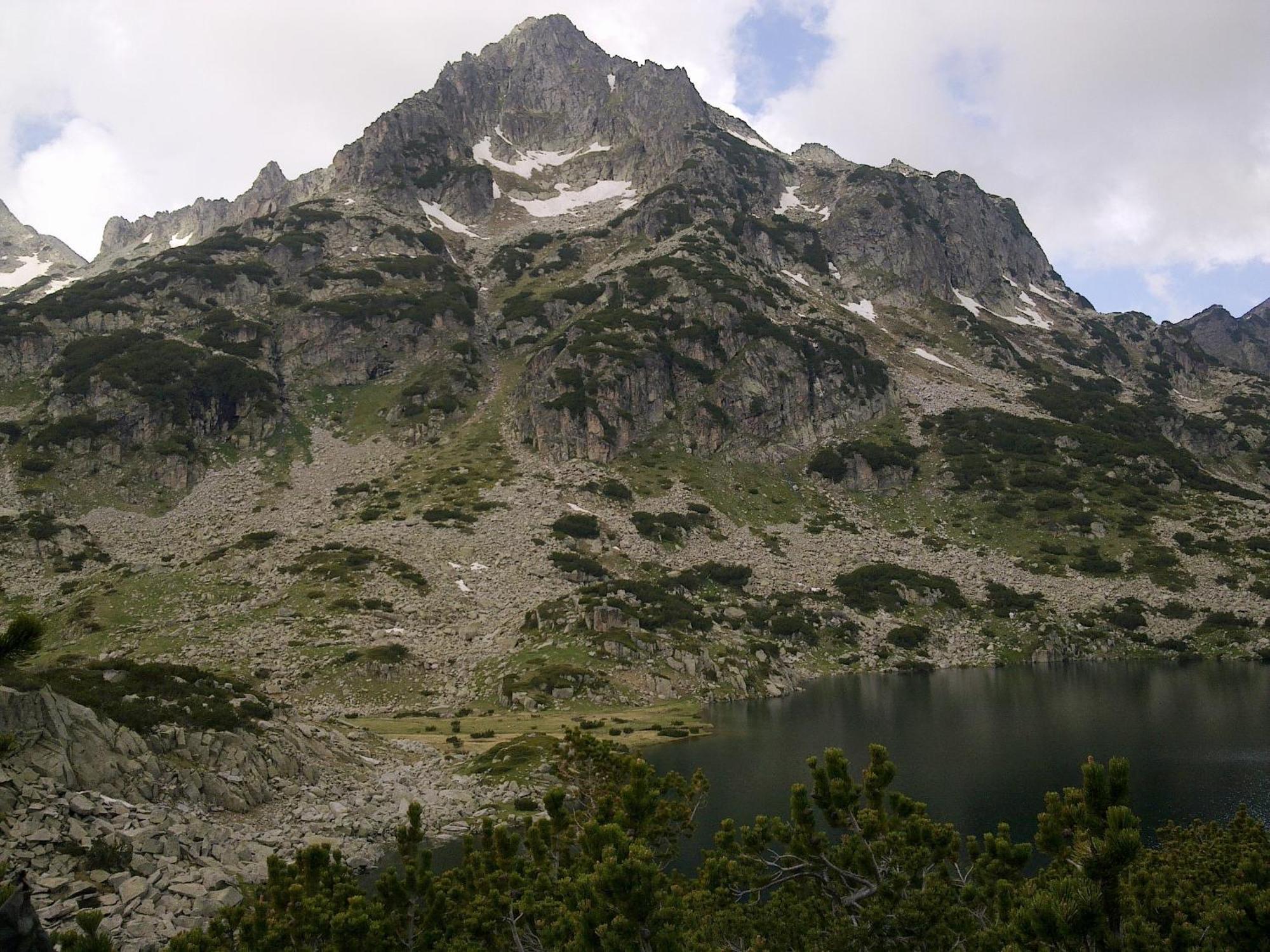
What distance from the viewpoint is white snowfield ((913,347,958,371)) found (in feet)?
591

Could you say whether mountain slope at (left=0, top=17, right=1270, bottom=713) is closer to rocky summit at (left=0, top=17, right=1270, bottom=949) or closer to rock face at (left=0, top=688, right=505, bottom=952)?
rocky summit at (left=0, top=17, right=1270, bottom=949)

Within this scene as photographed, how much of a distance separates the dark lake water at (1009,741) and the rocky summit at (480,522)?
897 centimetres

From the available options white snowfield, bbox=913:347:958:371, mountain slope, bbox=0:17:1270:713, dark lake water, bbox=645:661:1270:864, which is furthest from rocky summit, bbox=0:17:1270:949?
dark lake water, bbox=645:661:1270:864

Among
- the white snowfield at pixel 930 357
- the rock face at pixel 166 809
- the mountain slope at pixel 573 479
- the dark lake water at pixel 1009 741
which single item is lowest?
the dark lake water at pixel 1009 741

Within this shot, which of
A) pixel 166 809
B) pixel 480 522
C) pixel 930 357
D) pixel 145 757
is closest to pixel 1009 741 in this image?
pixel 166 809

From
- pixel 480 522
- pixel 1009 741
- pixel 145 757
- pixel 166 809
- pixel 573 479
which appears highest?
pixel 573 479

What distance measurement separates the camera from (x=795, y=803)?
50.8 feet

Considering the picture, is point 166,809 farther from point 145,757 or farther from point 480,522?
point 480,522

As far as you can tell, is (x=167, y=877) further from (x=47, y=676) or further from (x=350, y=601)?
(x=350, y=601)

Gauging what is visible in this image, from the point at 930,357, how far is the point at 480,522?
128125 millimetres

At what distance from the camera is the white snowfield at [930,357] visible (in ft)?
591

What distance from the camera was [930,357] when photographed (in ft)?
601

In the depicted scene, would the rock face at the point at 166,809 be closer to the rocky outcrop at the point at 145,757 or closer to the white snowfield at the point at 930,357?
the rocky outcrop at the point at 145,757

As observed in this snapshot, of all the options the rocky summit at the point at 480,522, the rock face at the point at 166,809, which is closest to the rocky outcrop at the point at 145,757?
the rock face at the point at 166,809
